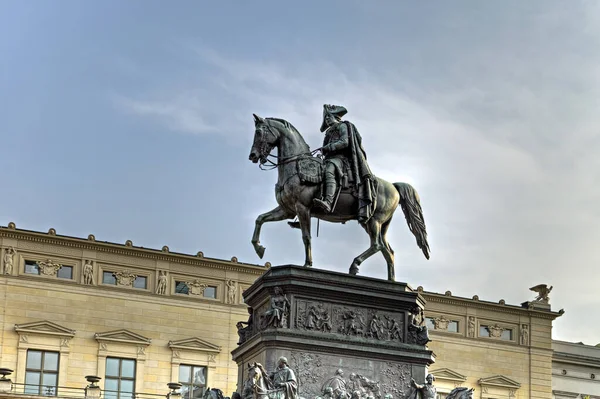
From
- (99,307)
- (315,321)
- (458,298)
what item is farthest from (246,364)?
(458,298)

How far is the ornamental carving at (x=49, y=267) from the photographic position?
5734cm

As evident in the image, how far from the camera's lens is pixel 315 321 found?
22688mm

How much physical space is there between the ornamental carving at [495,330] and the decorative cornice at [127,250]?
15669 millimetres

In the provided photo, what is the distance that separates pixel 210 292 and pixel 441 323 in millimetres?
14869

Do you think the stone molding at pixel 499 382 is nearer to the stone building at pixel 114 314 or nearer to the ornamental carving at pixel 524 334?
the ornamental carving at pixel 524 334

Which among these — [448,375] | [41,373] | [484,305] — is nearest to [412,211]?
[41,373]

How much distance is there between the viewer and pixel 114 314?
58250 millimetres

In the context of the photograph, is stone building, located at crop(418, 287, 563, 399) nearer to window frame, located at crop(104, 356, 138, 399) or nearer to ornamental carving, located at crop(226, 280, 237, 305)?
Answer: ornamental carving, located at crop(226, 280, 237, 305)

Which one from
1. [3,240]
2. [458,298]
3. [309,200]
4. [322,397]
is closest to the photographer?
[322,397]

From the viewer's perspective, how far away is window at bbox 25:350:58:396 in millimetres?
55156

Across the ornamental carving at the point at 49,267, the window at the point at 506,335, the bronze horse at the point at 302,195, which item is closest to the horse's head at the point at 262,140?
the bronze horse at the point at 302,195

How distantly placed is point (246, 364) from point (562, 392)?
5086 cm

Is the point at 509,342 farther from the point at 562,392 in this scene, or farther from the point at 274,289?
the point at 274,289

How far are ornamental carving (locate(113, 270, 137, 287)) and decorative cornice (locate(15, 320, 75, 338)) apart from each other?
3846mm
